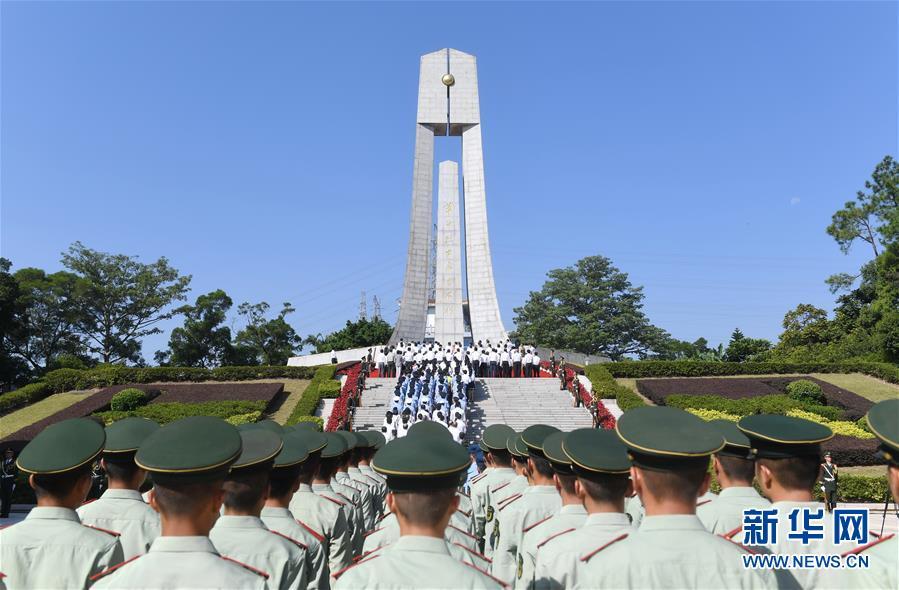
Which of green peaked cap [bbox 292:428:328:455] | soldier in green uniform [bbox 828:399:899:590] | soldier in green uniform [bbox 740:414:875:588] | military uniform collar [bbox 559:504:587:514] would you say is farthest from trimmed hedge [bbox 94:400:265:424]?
soldier in green uniform [bbox 828:399:899:590]

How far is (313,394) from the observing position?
53.9 feet

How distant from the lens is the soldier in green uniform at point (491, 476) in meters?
4.73

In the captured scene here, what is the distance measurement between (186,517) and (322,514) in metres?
1.61

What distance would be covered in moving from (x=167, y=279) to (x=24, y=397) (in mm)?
15234

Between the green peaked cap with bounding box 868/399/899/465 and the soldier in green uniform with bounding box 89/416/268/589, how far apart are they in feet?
5.64

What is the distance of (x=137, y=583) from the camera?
67.1 inches

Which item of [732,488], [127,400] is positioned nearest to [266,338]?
[127,400]

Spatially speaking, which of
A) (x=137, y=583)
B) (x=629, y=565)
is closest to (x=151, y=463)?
(x=137, y=583)

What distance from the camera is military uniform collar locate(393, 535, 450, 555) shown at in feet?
5.98

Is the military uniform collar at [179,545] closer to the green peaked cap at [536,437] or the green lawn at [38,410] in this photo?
the green peaked cap at [536,437]

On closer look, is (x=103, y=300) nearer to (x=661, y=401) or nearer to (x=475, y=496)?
(x=661, y=401)

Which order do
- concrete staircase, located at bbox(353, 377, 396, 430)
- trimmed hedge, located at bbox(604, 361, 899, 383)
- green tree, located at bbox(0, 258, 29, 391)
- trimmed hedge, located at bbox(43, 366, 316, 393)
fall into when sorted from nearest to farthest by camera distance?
concrete staircase, located at bbox(353, 377, 396, 430)
trimmed hedge, located at bbox(43, 366, 316, 393)
trimmed hedge, located at bbox(604, 361, 899, 383)
green tree, located at bbox(0, 258, 29, 391)

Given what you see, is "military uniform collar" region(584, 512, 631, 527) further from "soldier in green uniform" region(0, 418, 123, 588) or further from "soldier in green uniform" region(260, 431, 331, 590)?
"soldier in green uniform" region(0, 418, 123, 588)

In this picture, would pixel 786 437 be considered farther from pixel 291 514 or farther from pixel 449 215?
pixel 449 215
